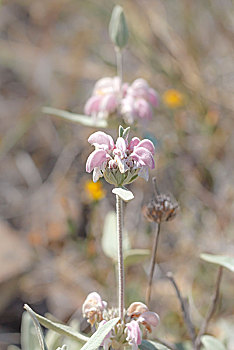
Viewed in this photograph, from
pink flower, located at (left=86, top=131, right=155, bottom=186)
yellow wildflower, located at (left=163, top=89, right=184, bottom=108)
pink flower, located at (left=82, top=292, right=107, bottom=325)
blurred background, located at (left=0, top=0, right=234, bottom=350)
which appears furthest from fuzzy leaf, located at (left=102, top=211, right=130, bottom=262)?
yellow wildflower, located at (left=163, top=89, right=184, bottom=108)

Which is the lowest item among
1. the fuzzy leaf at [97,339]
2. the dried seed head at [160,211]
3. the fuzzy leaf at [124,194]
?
the fuzzy leaf at [97,339]

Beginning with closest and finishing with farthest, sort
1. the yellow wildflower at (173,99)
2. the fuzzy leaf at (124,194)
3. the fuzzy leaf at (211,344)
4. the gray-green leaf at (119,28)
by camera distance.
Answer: the fuzzy leaf at (124,194) < the fuzzy leaf at (211,344) < the gray-green leaf at (119,28) < the yellow wildflower at (173,99)

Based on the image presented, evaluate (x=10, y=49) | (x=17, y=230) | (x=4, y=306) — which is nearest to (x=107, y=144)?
(x=4, y=306)

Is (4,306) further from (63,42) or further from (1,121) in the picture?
(63,42)

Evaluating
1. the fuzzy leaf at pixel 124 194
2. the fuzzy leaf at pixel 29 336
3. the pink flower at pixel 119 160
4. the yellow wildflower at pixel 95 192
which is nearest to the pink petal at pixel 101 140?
the pink flower at pixel 119 160

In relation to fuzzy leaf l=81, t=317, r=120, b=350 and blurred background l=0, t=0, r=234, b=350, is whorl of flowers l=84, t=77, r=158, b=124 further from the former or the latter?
fuzzy leaf l=81, t=317, r=120, b=350

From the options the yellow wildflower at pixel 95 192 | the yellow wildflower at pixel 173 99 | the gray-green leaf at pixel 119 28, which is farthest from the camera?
the yellow wildflower at pixel 173 99

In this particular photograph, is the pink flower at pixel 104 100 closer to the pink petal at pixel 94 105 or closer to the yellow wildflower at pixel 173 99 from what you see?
the pink petal at pixel 94 105
